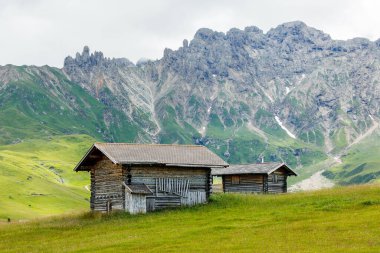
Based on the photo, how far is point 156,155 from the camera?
5966cm

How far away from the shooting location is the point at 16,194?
146 meters

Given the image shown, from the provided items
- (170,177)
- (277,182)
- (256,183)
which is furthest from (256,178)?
(170,177)

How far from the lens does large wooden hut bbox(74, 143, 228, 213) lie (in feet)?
187

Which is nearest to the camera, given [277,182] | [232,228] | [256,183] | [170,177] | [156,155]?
[232,228]

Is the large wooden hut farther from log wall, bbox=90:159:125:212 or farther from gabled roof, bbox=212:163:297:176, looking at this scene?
gabled roof, bbox=212:163:297:176

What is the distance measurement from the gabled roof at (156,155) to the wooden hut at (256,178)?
16.4m

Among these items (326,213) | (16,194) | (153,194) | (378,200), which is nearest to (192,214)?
(153,194)

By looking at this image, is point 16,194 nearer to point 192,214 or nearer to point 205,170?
point 205,170

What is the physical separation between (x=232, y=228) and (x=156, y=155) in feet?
68.3

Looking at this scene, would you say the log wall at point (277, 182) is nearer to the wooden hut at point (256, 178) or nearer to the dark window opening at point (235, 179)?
the wooden hut at point (256, 178)

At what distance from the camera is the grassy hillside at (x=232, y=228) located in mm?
33250

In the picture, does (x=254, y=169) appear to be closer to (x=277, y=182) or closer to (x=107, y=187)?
(x=277, y=182)

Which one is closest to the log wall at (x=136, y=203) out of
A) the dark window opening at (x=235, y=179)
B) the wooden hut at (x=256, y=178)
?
the wooden hut at (x=256, y=178)

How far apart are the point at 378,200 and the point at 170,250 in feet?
68.0
